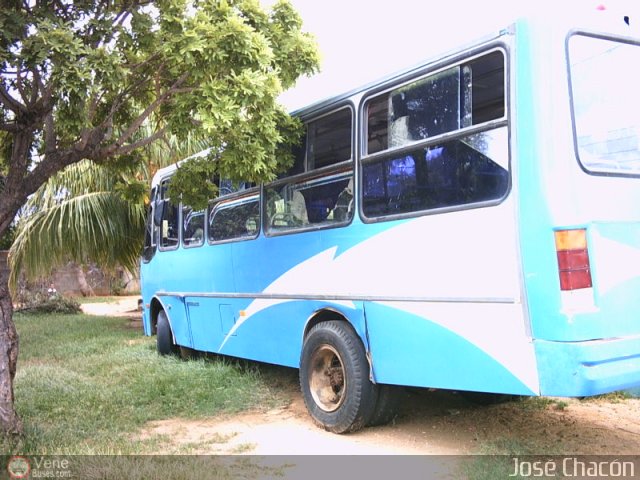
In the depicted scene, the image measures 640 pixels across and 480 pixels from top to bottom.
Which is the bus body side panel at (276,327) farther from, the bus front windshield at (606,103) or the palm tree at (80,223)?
the palm tree at (80,223)

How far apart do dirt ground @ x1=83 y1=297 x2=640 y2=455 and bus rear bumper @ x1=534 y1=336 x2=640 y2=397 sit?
1078 mm

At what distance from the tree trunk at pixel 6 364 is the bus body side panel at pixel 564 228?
153 inches

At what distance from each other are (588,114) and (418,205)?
129 centimetres

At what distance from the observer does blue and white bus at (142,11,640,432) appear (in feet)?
12.1

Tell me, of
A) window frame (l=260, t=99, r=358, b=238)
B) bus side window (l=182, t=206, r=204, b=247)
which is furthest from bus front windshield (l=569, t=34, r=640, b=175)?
bus side window (l=182, t=206, r=204, b=247)

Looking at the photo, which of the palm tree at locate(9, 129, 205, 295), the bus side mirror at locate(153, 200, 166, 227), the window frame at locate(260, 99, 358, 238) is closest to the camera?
the window frame at locate(260, 99, 358, 238)

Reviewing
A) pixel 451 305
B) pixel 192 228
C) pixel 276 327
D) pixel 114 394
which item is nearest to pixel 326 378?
pixel 276 327

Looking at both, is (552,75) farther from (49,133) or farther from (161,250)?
(161,250)

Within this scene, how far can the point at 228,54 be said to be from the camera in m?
5.18

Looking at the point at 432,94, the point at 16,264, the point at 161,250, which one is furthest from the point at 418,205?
the point at 16,264

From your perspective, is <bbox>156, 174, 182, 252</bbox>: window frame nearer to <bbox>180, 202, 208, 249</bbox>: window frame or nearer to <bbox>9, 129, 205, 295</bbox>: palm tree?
<bbox>180, 202, 208, 249</bbox>: window frame

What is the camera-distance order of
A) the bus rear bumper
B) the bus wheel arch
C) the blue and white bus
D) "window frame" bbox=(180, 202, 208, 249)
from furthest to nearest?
the bus wheel arch → "window frame" bbox=(180, 202, 208, 249) → the blue and white bus → the bus rear bumper

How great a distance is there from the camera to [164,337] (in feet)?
29.1

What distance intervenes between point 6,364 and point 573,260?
4.19 meters
